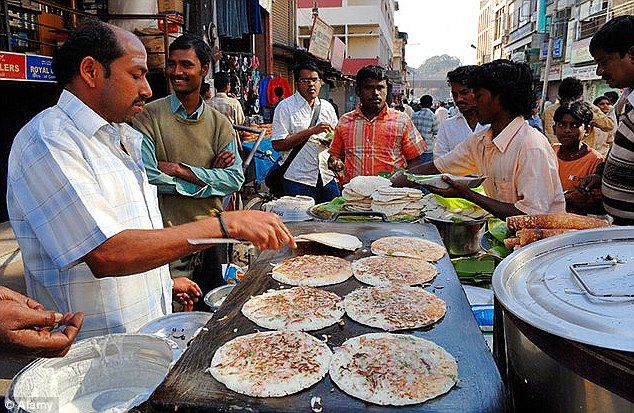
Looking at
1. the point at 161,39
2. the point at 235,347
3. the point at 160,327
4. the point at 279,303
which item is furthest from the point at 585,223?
the point at 161,39

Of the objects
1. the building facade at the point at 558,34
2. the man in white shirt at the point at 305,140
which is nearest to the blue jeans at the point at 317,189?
the man in white shirt at the point at 305,140

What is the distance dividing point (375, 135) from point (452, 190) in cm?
183

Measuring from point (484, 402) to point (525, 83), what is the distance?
2.16m

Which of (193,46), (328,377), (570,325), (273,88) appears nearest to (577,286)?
(570,325)

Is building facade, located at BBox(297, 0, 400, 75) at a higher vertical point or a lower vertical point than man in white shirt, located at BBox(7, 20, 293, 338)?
higher

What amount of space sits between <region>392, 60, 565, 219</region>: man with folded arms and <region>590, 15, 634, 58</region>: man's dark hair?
51 centimetres

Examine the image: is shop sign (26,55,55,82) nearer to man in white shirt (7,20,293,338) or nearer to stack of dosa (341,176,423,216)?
stack of dosa (341,176,423,216)

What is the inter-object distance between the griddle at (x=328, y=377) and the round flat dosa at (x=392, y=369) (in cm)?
3

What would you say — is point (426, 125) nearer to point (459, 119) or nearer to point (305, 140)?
point (459, 119)

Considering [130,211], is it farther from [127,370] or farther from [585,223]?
[585,223]

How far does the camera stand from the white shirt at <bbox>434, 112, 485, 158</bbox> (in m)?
5.05

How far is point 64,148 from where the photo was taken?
1671mm

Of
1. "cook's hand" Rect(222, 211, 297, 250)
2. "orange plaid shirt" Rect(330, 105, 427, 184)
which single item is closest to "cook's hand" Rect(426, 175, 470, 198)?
"cook's hand" Rect(222, 211, 297, 250)

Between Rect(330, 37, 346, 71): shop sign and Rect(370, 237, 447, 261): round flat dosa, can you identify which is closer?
Rect(370, 237, 447, 261): round flat dosa
